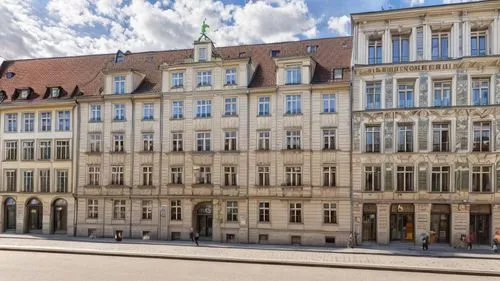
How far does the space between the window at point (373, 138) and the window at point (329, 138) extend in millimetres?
2902

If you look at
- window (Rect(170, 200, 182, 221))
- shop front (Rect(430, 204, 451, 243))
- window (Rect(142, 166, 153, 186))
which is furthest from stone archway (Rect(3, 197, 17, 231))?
shop front (Rect(430, 204, 451, 243))

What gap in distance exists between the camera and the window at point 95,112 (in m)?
50.2

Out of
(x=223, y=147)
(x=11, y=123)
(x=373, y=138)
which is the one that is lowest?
(x=223, y=147)

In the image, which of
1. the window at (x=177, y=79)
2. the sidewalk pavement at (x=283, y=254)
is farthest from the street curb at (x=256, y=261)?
the window at (x=177, y=79)

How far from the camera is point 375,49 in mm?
43750

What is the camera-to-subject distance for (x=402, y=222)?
4225cm

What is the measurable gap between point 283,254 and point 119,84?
25.6 m

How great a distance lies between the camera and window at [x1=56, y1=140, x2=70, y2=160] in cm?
5075

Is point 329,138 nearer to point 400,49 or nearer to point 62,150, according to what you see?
point 400,49

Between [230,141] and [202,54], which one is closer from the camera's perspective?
[230,141]

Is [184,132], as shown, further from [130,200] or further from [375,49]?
[375,49]

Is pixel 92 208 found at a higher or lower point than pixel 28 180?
lower

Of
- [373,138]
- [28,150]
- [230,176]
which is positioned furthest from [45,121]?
[373,138]

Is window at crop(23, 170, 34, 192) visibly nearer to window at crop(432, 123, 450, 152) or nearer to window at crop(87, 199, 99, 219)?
window at crop(87, 199, 99, 219)
